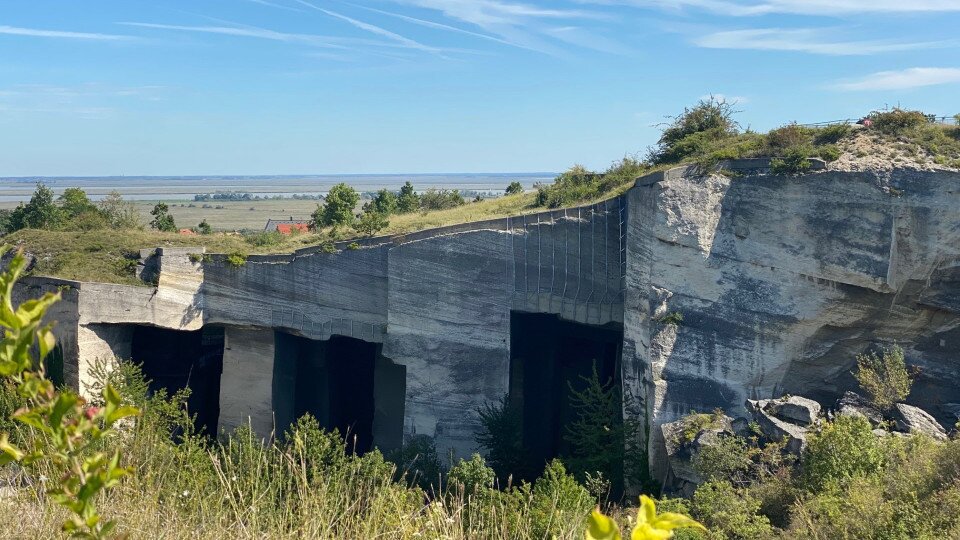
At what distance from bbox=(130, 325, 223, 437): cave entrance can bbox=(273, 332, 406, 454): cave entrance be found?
104 inches

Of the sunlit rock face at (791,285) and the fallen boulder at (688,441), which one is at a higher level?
the sunlit rock face at (791,285)

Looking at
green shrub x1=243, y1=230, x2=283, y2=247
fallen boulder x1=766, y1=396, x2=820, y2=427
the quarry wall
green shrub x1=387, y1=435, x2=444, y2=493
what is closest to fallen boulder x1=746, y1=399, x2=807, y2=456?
fallen boulder x1=766, y1=396, x2=820, y2=427

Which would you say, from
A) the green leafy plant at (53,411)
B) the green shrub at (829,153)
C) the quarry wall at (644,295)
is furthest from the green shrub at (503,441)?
the green leafy plant at (53,411)

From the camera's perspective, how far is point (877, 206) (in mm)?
17531

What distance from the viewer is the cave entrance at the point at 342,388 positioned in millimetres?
24438

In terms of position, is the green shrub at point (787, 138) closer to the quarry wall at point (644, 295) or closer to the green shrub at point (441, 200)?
the quarry wall at point (644, 295)

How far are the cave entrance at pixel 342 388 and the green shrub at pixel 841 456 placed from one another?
1306 centimetres

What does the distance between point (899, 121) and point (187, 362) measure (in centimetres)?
2056

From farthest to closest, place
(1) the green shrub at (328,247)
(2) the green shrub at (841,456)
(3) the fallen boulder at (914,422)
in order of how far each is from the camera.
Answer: (1) the green shrub at (328,247)
(3) the fallen boulder at (914,422)
(2) the green shrub at (841,456)

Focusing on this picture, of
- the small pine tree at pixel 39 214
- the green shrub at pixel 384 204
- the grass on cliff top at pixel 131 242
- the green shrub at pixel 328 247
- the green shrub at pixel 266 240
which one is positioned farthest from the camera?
the green shrub at pixel 384 204

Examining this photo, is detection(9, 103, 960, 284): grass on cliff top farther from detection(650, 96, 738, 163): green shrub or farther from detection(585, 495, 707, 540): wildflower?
detection(585, 495, 707, 540): wildflower

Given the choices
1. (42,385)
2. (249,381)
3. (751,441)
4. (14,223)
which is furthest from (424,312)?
(14,223)

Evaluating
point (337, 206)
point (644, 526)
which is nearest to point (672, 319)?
point (644, 526)

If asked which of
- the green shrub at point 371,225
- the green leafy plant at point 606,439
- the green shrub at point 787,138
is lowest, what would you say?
the green leafy plant at point 606,439
